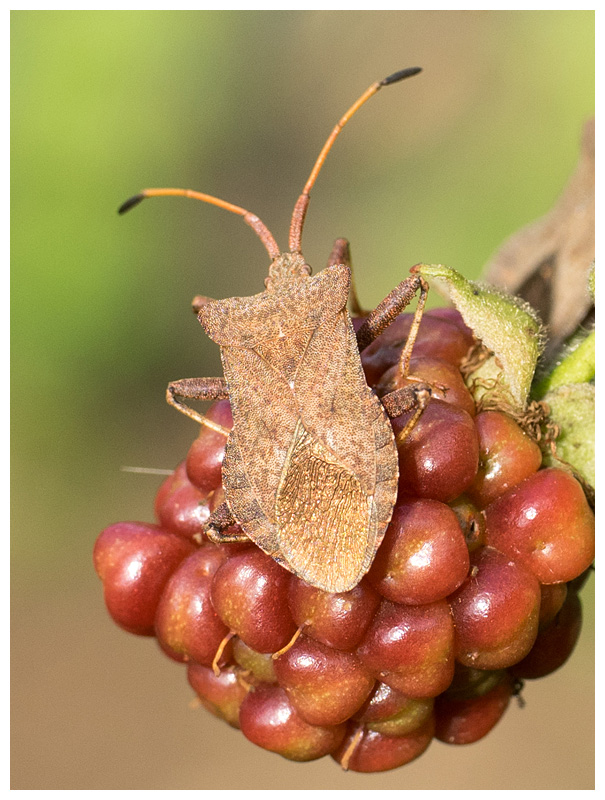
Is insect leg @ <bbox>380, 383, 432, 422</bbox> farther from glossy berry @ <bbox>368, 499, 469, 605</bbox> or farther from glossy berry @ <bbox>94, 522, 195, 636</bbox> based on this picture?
glossy berry @ <bbox>94, 522, 195, 636</bbox>

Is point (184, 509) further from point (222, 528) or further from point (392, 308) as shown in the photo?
point (392, 308)

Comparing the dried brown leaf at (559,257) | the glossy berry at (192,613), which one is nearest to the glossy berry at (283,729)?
the glossy berry at (192,613)

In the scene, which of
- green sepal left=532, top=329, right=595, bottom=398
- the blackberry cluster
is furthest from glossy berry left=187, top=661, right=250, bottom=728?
green sepal left=532, top=329, right=595, bottom=398

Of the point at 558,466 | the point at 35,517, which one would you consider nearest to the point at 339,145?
the point at 35,517

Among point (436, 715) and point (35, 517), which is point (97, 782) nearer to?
point (35, 517)

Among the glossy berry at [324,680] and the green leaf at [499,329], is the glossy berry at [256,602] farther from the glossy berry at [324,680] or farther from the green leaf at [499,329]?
the green leaf at [499,329]

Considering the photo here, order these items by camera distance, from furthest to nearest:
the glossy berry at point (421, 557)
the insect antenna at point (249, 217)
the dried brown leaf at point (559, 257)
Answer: the insect antenna at point (249, 217) → the dried brown leaf at point (559, 257) → the glossy berry at point (421, 557)

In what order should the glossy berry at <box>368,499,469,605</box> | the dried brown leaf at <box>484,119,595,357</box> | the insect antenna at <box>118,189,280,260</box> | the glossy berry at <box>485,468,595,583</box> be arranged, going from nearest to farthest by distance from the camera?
1. the glossy berry at <box>368,499,469,605</box>
2. the glossy berry at <box>485,468,595,583</box>
3. the dried brown leaf at <box>484,119,595,357</box>
4. the insect antenna at <box>118,189,280,260</box>
